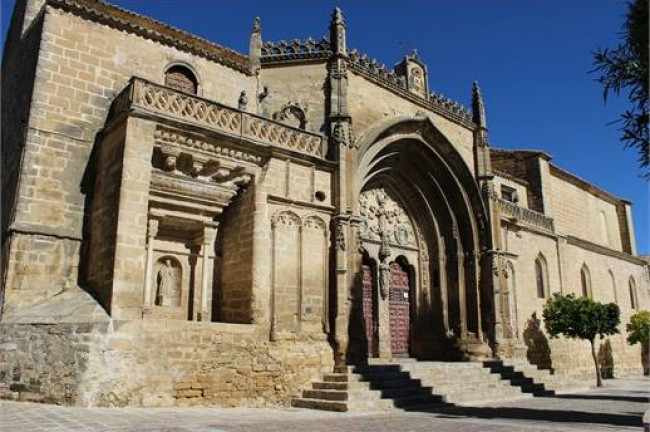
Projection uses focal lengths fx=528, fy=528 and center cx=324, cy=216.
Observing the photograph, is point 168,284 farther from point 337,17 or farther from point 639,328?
point 639,328

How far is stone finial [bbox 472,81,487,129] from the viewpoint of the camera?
19.1m

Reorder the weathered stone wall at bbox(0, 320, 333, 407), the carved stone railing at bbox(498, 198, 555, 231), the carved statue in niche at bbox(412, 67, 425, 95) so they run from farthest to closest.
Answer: the carved stone railing at bbox(498, 198, 555, 231) < the carved statue in niche at bbox(412, 67, 425, 95) < the weathered stone wall at bbox(0, 320, 333, 407)

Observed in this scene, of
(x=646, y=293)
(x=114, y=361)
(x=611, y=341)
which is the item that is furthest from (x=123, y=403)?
(x=646, y=293)

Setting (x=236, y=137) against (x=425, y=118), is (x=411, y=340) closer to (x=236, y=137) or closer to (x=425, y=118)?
(x=425, y=118)

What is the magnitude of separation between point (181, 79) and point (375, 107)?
5.50m

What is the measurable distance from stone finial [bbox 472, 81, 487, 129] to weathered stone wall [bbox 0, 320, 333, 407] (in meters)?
12.1

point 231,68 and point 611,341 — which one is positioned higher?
point 231,68

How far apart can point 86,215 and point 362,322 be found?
262 inches

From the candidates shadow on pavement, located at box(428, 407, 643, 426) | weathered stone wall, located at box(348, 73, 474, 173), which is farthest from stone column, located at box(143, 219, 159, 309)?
shadow on pavement, located at box(428, 407, 643, 426)

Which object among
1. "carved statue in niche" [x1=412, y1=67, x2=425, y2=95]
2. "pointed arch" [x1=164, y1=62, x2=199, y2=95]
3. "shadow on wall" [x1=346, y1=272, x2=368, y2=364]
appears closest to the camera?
"shadow on wall" [x1=346, y1=272, x2=368, y2=364]

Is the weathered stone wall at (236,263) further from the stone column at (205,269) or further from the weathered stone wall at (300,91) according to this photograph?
the weathered stone wall at (300,91)

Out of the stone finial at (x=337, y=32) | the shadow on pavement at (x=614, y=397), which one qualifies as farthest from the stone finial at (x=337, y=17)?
the shadow on pavement at (x=614, y=397)

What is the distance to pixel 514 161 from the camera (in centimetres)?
2378

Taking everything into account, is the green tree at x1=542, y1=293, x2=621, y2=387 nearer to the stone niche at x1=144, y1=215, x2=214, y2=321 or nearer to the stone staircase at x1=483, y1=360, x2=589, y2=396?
the stone staircase at x1=483, y1=360, x2=589, y2=396
